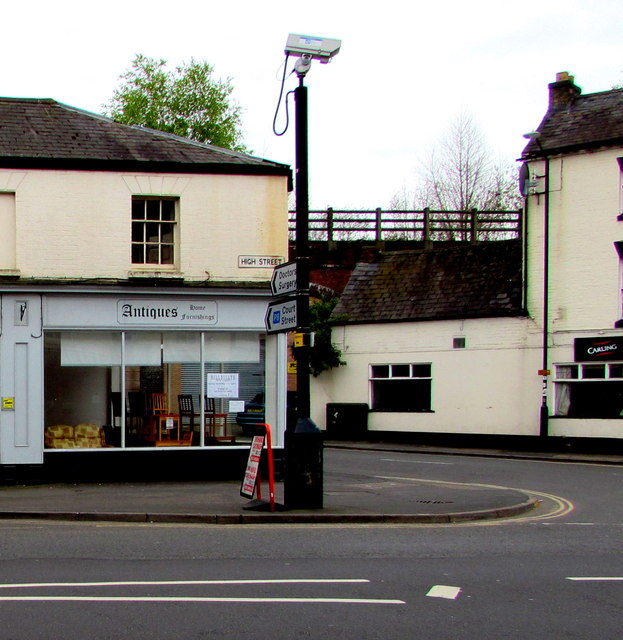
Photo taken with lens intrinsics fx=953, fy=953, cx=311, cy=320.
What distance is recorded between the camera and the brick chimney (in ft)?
101

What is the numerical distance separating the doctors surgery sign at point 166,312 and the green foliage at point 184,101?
3562cm

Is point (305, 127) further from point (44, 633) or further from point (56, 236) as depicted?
point (44, 633)

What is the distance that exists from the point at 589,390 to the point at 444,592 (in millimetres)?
21558

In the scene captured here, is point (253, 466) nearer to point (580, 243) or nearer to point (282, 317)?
point (282, 317)

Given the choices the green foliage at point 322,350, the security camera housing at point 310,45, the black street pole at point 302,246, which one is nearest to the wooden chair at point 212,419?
the black street pole at point 302,246

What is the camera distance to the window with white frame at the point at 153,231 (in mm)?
17922

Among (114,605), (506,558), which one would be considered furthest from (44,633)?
(506,558)

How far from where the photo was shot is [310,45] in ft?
43.0

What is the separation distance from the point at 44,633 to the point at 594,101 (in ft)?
89.7

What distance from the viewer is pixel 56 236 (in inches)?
682

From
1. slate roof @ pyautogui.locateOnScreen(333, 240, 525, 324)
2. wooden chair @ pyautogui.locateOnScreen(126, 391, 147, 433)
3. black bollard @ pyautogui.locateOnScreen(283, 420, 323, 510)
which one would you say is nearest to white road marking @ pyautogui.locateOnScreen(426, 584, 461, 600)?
black bollard @ pyautogui.locateOnScreen(283, 420, 323, 510)

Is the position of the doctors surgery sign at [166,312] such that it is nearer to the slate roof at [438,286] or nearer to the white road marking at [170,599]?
the white road marking at [170,599]

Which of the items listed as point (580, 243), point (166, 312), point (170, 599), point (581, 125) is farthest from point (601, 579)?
point (581, 125)

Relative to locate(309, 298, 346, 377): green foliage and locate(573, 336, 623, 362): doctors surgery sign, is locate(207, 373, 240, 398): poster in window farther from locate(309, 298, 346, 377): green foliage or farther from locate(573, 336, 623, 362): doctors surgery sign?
locate(309, 298, 346, 377): green foliage
